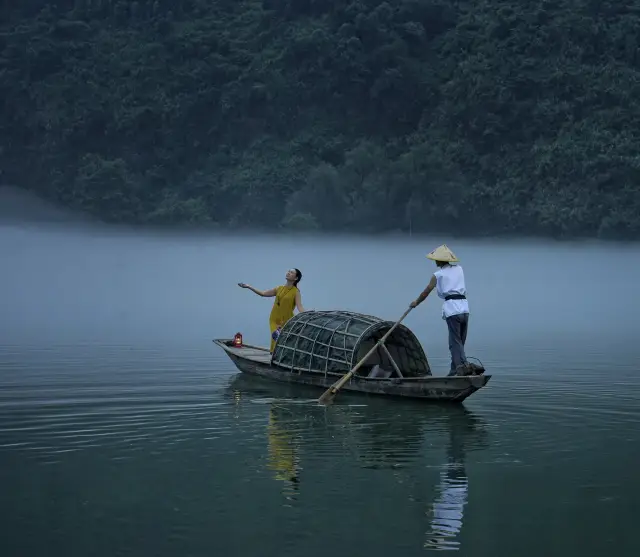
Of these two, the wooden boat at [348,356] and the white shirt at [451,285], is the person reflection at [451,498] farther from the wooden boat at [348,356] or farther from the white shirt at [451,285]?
the wooden boat at [348,356]

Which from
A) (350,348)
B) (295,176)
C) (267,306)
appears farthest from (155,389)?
(295,176)

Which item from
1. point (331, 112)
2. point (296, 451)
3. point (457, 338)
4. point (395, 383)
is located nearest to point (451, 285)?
point (457, 338)

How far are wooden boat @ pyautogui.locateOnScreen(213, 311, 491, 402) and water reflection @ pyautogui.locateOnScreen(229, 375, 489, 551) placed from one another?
241 millimetres

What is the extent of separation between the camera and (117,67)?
345ft

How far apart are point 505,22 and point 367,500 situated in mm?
87489

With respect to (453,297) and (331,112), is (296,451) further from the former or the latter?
(331,112)

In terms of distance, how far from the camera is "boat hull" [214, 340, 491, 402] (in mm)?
17906

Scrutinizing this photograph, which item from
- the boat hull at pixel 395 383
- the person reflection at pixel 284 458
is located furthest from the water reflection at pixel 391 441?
the boat hull at pixel 395 383

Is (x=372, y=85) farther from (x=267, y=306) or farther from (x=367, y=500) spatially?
(x=367, y=500)

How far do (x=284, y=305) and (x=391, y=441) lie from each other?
19.3 feet

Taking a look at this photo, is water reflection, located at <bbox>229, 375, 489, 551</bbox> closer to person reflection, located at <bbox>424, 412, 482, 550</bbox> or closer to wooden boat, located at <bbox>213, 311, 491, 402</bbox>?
person reflection, located at <bbox>424, 412, 482, 550</bbox>

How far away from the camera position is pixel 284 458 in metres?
14.9

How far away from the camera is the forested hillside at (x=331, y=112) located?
8988cm

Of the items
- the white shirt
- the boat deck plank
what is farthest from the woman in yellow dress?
the white shirt
